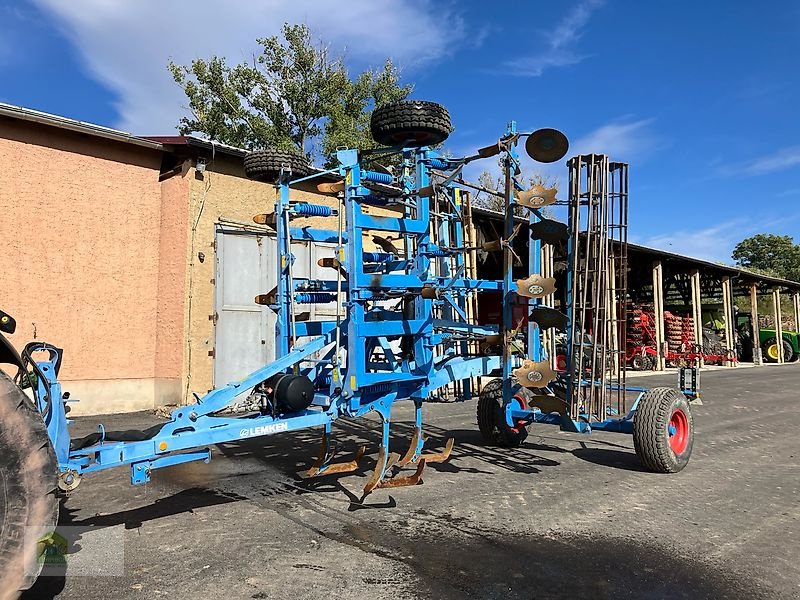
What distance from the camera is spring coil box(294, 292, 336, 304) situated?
6090 millimetres

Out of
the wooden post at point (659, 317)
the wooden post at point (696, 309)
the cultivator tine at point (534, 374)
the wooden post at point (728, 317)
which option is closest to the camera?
the cultivator tine at point (534, 374)

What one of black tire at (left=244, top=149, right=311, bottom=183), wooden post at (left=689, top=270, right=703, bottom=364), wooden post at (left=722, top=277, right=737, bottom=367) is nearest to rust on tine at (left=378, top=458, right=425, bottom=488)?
black tire at (left=244, top=149, right=311, bottom=183)

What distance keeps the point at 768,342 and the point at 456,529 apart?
2979cm

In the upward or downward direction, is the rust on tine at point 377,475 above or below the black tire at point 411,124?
below

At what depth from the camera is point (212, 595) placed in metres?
3.33

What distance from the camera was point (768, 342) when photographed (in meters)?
28.8

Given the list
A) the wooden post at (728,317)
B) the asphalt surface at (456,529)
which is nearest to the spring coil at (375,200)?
the asphalt surface at (456,529)

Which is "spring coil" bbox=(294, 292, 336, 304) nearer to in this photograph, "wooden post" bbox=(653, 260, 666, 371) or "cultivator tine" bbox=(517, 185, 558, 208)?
"cultivator tine" bbox=(517, 185, 558, 208)

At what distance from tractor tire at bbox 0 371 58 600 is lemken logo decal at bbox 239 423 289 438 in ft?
5.21

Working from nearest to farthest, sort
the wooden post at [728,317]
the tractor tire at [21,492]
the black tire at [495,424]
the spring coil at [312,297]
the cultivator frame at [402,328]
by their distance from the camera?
the tractor tire at [21,492] < the cultivator frame at [402,328] < the spring coil at [312,297] < the black tire at [495,424] < the wooden post at [728,317]

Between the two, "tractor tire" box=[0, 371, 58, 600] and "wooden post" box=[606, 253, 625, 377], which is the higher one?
"wooden post" box=[606, 253, 625, 377]

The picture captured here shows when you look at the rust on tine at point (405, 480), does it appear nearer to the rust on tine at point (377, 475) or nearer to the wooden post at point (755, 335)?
the rust on tine at point (377, 475)

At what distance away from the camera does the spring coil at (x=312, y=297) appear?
6.09 meters

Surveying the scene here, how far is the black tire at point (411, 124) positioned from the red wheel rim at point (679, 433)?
376 cm
